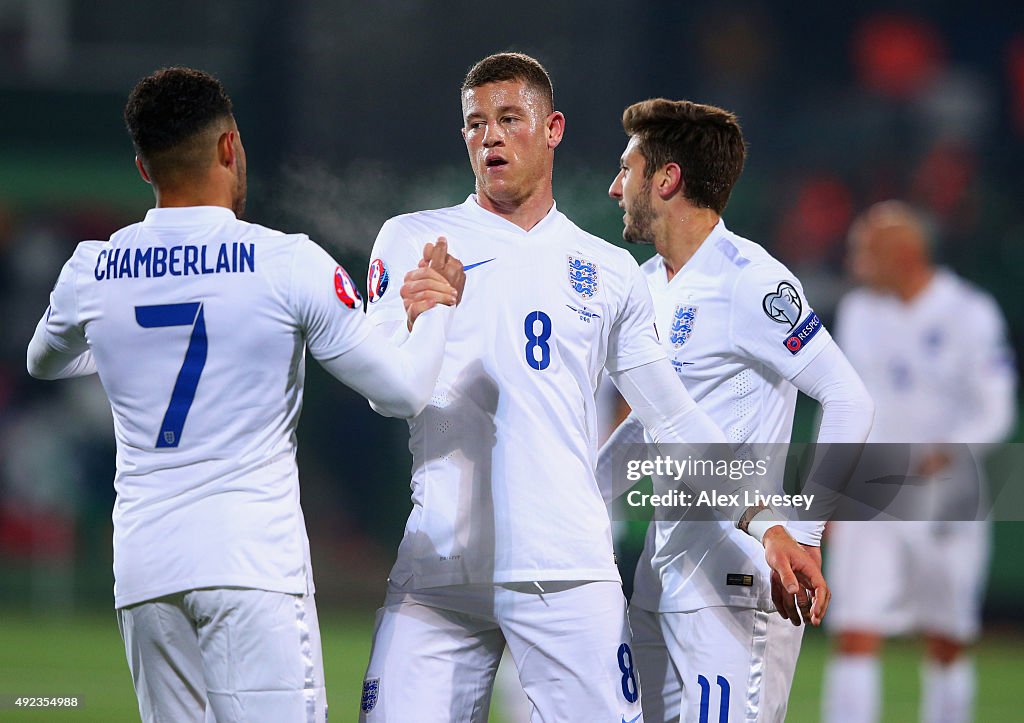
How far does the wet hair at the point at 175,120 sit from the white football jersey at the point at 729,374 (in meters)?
1.48

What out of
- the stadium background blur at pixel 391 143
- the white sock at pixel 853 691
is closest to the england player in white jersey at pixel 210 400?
the white sock at pixel 853 691

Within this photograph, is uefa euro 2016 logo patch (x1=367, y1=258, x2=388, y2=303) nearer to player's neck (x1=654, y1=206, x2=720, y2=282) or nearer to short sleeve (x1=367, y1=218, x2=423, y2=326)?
short sleeve (x1=367, y1=218, x2=423, y2=326)

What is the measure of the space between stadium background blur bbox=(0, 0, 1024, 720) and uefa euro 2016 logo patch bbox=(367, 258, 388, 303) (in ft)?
17.8

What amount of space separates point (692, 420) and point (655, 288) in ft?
2.22

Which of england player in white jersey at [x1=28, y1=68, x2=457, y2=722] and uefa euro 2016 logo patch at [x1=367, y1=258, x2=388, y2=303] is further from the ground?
uefa euro 2016 logo patch at [x1=367, y1=258, x2=388, y2=303]

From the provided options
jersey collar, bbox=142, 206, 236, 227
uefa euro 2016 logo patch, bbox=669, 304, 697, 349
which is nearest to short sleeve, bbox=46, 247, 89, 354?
jersey collar, bbox=142, 206, 236, 227

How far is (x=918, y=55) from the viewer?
11922mm

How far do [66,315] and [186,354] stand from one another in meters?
0.33

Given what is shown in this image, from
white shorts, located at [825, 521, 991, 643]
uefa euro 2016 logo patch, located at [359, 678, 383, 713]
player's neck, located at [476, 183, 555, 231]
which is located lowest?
white shorts, located at [825, 521, 991, 643]

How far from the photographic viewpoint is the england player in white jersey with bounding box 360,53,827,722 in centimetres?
294

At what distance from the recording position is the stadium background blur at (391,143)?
9.45 m

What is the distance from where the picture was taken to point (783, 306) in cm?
347

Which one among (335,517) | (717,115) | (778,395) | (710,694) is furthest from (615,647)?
(335,517)

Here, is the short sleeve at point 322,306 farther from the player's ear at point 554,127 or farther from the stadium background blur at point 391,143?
the stadium background blur at point 391,143
